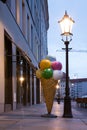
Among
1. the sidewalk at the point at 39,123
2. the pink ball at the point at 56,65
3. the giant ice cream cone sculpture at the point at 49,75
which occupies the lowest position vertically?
the sidewalk at the point at 39,123

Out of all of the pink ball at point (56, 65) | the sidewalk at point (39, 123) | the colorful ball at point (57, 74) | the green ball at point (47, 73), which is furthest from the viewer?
the pink ball at point (56, 65)

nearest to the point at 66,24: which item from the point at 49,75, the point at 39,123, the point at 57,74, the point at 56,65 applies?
the point at 56,65

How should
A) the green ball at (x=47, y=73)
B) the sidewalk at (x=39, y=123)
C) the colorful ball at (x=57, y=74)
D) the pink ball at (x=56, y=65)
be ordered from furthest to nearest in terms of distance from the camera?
1. the pink ball at (x=56, y=65)
2. the colorful ball at (x=57, y=74)
3. the green ball at (x=47, y=73)
4. the sidewalk at (x=39, y=123)

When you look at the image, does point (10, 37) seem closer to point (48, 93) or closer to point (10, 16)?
point (10, 16)

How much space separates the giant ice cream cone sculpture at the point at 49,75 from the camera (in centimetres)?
1945

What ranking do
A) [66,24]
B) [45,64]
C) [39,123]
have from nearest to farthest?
[39,123] → [45,64] → [66,24]

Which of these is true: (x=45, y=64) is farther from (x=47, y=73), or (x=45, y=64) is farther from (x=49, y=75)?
(x=49, y=75)

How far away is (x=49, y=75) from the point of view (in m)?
19.5

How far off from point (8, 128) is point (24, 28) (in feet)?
91.8

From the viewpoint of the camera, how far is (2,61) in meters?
23.4

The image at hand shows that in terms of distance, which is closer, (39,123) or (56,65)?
(39,123)

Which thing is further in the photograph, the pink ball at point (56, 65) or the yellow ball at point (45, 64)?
the pink ball at point (56, 65)

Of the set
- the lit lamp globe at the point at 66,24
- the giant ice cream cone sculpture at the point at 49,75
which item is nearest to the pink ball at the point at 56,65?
the giant ice cream cone sculpture at the point at 49,75

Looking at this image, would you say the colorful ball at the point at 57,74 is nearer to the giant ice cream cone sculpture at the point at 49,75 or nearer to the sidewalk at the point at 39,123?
the giant ice cream cone sculpture at the point at 49,75
